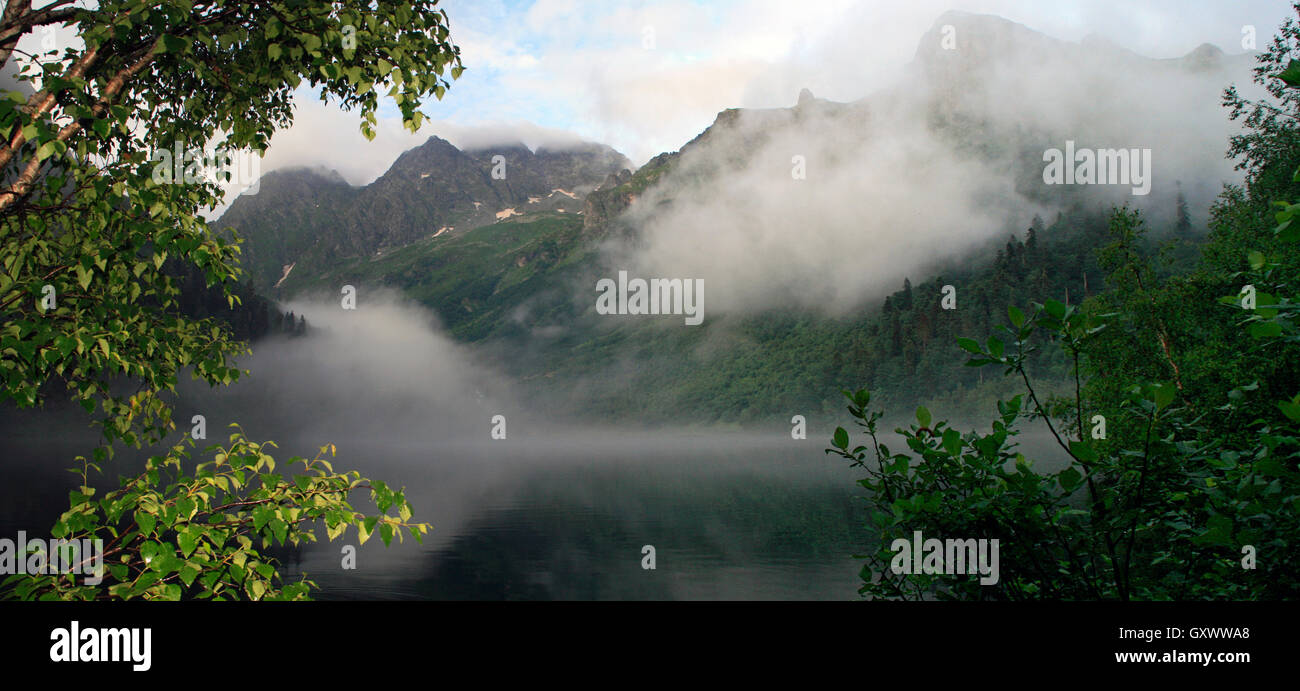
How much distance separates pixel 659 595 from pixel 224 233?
43186 mm

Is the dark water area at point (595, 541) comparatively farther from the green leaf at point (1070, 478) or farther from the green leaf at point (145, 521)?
the green leaf at point (145, 521)

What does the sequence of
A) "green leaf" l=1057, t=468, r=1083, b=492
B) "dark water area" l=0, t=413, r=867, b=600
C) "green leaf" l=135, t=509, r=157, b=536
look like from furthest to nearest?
"dark water area" l=0, t=413, r=867, b=600 → "green leaf" l=135, t=509, r=157, b=536 → "green leaf" l=1057, t=468, r=1083, b=492

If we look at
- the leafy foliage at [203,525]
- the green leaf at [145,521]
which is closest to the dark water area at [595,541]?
the leafy foliage at [203,525]

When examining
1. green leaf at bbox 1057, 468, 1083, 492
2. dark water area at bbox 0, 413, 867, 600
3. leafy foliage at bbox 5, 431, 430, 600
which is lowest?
dark water area at bbox 0, 413, 867, 600

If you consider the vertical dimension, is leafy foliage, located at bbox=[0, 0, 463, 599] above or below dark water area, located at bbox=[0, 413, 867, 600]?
above

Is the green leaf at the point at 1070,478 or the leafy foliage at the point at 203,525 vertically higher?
the green leaf at the point at 1070,478

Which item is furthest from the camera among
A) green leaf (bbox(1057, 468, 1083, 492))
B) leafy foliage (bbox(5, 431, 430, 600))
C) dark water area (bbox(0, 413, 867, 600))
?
dark water area (bbox(0, 413, 867, 600))

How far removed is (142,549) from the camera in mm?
2951

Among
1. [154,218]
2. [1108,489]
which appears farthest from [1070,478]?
[154,218]

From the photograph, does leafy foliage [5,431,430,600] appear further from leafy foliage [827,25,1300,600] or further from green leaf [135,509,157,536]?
leafy foliage [827,25,1300,600]

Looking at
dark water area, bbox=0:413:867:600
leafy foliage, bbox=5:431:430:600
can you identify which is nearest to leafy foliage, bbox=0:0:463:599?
leafy foliage, bbox=5:431:430:600

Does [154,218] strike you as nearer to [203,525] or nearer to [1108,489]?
[203,525]

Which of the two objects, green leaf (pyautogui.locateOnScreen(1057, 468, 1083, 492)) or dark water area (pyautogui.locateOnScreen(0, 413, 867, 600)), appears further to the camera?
dark water area (pyautogui.locateOnScreen(0, 413, 867, 600))
